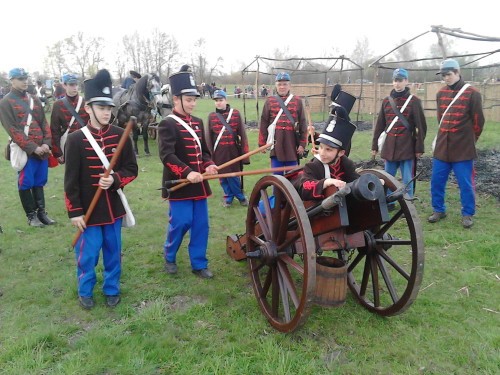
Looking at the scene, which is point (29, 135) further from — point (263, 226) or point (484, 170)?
point (484, 170)

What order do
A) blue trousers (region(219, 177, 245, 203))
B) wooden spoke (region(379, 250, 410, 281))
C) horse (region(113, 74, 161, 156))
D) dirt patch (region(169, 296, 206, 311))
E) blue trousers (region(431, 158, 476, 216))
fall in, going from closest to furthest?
wooden spoke (region(379, 250, 410, 281))
dirt patch (region(169, 296, 206, 311))
blue trousers (region(431, 158, 476, 216))
blue trousers (region(219, 177, 245, 203))
horse (region(113, 74, 161, 156))

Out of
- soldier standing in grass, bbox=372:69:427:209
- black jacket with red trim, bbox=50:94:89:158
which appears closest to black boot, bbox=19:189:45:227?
black jacket with red trim, bbox=50:94:89:158

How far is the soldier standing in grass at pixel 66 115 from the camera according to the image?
18.1 ft

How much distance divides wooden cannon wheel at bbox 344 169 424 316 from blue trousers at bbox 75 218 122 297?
2.11m

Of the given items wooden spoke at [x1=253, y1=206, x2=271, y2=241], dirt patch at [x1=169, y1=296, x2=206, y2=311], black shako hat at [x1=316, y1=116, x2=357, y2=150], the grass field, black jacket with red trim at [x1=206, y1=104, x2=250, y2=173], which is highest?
black shako hat at [x1=316, y1=116, x2=357, y2=150]

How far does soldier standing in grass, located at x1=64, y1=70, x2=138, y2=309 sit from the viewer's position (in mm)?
3332

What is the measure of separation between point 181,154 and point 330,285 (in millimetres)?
1951

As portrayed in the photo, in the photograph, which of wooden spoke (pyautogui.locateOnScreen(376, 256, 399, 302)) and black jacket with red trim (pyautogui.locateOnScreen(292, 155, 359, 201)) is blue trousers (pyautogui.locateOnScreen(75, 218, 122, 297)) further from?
wooden spoke (pyautogui.locateOnScreen(376, 256, 399, 302))

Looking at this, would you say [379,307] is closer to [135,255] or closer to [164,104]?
[135,255]

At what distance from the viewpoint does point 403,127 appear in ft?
19.2

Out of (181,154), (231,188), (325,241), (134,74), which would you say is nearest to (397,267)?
(325,241)

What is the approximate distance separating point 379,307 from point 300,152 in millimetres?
3247

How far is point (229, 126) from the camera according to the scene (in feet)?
21.8

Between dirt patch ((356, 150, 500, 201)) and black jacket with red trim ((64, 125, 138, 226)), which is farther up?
black jacket with red trim ((64, 125, 138, 226))
